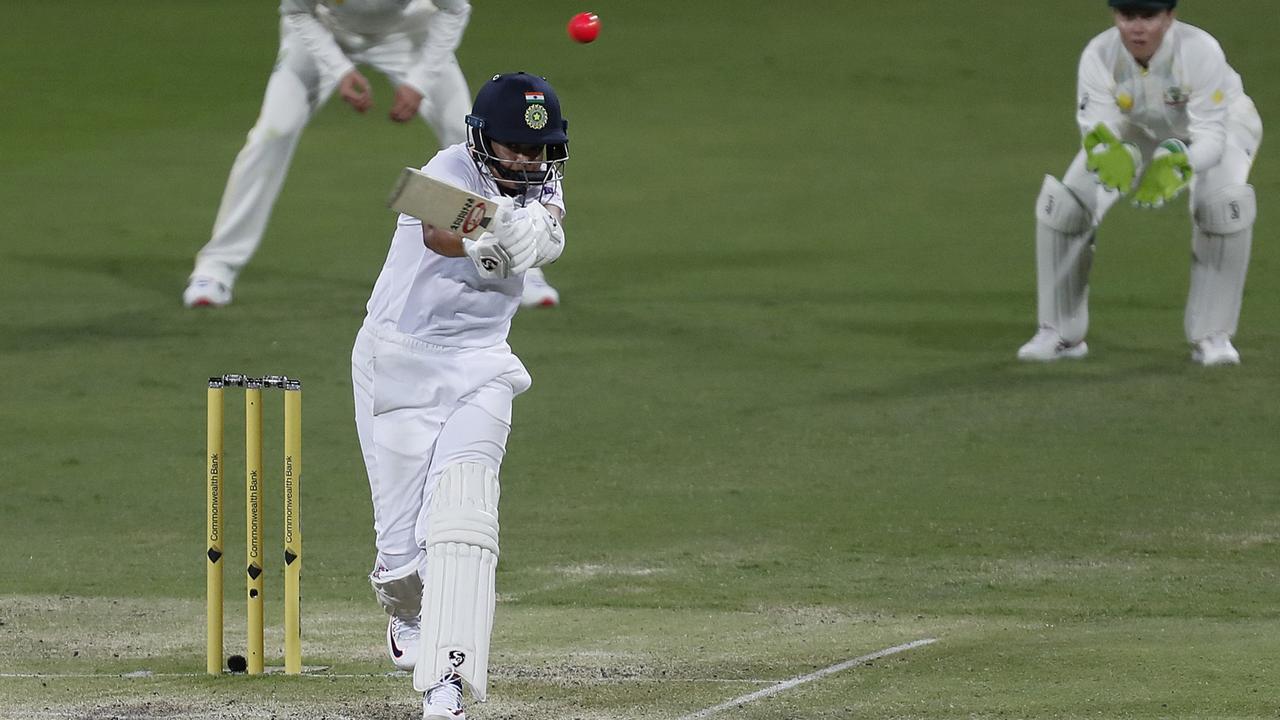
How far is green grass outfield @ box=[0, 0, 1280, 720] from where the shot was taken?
22.8ft

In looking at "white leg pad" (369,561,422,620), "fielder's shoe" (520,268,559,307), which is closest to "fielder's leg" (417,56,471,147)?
"fielder's shoe" (520,268,559,307)

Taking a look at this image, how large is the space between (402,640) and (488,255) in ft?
4.38

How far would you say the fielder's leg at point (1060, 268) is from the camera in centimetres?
1238

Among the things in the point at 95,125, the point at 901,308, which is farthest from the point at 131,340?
the point at 95,125

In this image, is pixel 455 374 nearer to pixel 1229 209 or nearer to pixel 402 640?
pixel 402 640

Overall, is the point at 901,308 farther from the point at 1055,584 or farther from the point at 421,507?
the point at 421,507

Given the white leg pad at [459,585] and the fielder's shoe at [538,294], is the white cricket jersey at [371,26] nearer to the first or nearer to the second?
the fielder's shoe at [538,294]

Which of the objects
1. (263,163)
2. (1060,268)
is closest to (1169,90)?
(1060,268)

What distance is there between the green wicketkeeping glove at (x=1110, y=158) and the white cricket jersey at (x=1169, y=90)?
0.30 feet

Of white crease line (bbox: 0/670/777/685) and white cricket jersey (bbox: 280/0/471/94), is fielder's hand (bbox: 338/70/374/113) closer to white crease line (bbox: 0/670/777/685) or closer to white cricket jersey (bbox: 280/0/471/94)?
white cricket jersey (bbox: 280/0/471/94)

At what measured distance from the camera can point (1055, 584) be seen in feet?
27.3

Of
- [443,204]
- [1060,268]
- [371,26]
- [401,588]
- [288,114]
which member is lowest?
[401,588]

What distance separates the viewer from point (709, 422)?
11125 millimetres

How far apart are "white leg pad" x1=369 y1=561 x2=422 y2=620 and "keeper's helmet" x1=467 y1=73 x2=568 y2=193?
3.57ft
